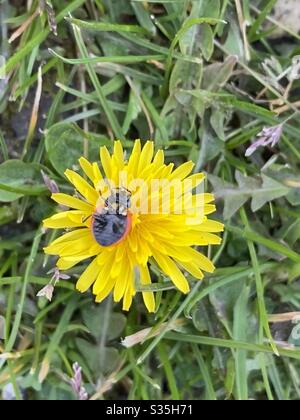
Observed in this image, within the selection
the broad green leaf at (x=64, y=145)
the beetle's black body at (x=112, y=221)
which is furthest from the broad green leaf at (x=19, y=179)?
the beetle's black body at (x=112, y=221)

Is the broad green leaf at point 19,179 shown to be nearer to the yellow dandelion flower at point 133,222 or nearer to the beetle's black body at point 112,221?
the yellow dandelion flower at point 133,222

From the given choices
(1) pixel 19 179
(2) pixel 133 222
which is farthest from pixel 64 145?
(2) pixel 133 222

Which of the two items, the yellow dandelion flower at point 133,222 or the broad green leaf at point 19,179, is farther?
the broad green leaf at point 19,179

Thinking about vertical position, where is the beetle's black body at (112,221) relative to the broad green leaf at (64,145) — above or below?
below

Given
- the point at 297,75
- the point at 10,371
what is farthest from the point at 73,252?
the point at 297,75

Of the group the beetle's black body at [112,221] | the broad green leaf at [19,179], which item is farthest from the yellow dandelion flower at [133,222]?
the broad green leaf at [19,179]

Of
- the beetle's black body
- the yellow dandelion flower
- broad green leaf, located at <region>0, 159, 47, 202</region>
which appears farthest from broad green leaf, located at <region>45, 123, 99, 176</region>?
the beetle's black body

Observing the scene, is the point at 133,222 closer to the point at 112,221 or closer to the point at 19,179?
the point at 112,221

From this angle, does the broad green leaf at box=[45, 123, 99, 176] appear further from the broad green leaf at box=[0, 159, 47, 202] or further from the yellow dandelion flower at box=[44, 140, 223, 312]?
the yellow dandelion flower at box=[44, 140, 223, 312]

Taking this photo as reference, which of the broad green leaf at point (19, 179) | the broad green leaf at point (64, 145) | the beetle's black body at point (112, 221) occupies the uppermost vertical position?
the broad green leaf at point (64, 145)
